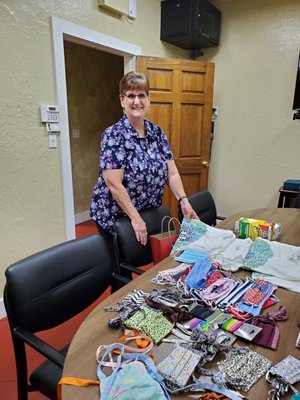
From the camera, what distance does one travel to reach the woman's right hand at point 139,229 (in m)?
1.53

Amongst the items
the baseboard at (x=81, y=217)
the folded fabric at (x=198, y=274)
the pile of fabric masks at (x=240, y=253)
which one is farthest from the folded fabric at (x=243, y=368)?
the baseboard at (x=81, y=217)

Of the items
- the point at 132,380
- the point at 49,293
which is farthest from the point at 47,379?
the point at 132,380

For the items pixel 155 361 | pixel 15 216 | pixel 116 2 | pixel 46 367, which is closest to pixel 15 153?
pixel 15 216

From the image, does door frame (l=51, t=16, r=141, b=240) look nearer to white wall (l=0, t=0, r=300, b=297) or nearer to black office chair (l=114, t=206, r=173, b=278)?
white wall (l=0, t=0, r=300, b=297)

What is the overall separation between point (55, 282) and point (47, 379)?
1.08 ft

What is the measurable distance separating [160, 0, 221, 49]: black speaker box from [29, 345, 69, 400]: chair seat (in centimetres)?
320

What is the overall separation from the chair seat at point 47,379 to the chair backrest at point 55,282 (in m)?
0.15

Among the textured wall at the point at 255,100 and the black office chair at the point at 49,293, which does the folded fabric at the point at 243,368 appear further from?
the textured wall at the point at 255,100

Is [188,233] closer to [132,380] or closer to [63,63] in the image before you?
[132,380]

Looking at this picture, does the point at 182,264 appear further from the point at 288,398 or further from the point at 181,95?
the point at 181,95

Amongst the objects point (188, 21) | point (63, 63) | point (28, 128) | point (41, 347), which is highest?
point (188, 21)

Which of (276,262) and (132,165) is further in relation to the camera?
(132,165)

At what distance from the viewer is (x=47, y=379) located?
103 cm

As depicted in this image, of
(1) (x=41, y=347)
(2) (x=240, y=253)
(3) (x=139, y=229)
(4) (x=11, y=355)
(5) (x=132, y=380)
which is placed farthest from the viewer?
(4) (x=11, y=355)
